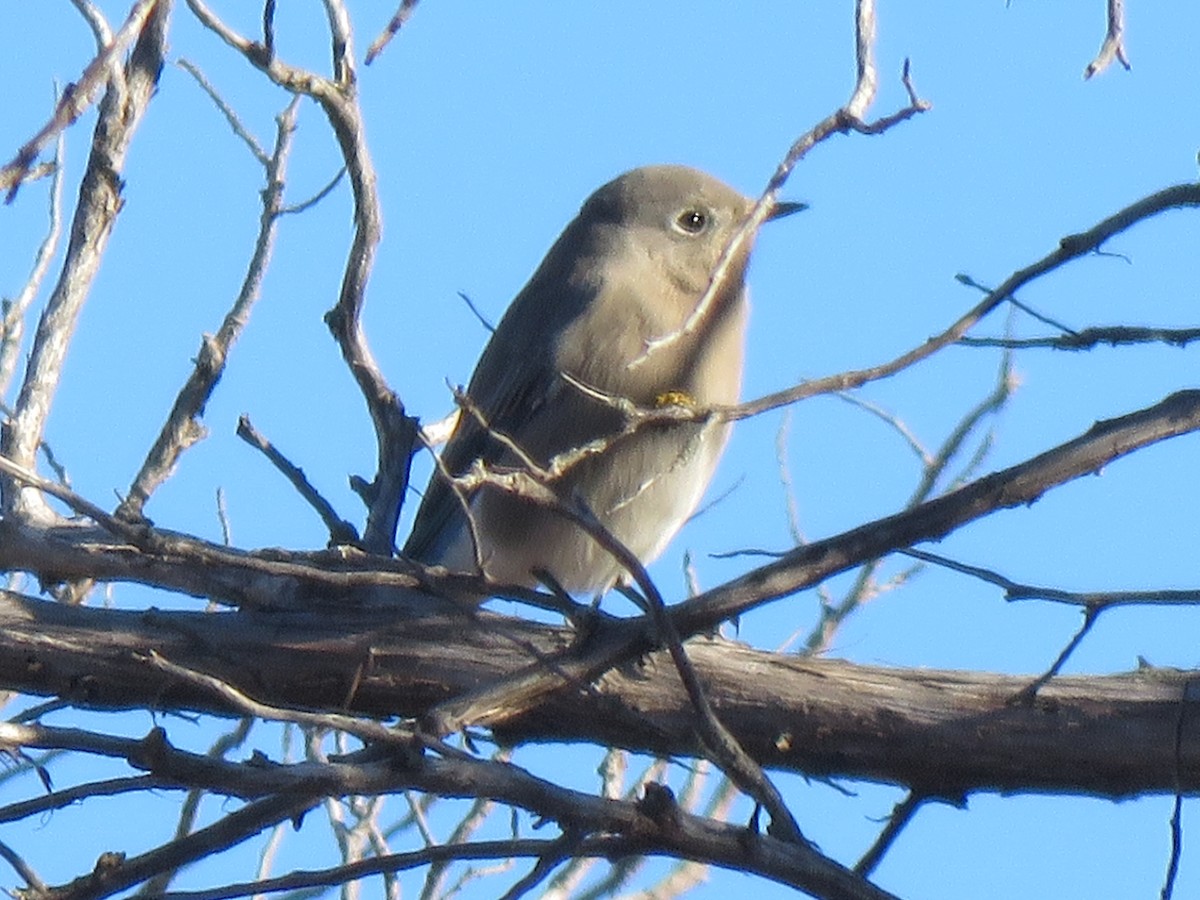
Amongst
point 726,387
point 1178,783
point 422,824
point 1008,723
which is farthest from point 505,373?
point 1178,783

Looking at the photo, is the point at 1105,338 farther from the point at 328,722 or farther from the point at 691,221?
the point at 691,221

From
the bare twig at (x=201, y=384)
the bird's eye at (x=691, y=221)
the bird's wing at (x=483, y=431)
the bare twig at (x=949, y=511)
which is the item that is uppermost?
the bird's eye at (x=691, y=221)

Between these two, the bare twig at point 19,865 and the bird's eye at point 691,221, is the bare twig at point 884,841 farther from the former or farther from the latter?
the bird's eye at point 691,221

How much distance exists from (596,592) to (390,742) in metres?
2.89

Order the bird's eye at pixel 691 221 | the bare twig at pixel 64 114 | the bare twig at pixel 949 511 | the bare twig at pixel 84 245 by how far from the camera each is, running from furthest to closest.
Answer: the bird's eye at pixel 691 221 → the bare twig at pixel 84 245 → the bare twig at pixel 949 511 → the bare twig at pixel 64 114

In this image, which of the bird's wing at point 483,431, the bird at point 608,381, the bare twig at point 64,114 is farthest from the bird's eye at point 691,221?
the bare twig at point 64,114

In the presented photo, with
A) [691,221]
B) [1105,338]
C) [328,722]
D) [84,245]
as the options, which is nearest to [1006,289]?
[1105,338]

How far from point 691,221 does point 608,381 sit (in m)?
0.78

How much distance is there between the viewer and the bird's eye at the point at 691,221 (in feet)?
18.4

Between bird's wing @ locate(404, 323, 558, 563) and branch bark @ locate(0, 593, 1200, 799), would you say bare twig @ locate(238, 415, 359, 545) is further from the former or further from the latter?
bird's wing @ locate(404, 323, 558, 563)

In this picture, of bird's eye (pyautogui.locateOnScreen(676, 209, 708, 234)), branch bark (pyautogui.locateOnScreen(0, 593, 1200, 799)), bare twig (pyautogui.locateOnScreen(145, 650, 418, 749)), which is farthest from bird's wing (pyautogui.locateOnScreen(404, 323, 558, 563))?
bare twig (pyautogui.locateOnScreen(145, 650, 418, 749))

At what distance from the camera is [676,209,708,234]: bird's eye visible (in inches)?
220

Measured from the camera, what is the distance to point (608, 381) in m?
5.06

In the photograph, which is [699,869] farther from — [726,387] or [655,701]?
[655,701]
